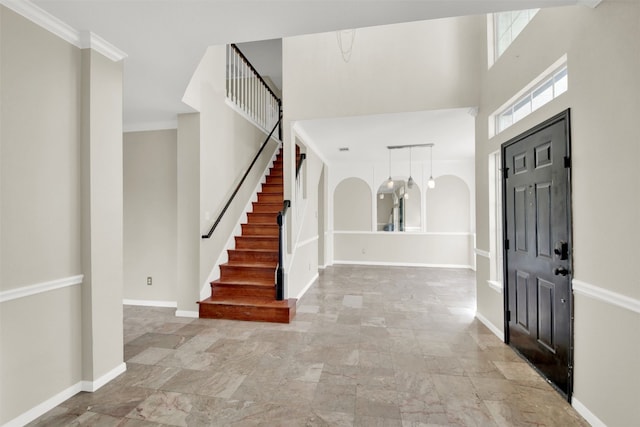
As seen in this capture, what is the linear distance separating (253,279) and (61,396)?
239 centimetres

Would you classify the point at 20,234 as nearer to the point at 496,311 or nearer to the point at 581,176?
the point at 581,176

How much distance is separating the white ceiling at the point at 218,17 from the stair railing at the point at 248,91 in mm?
2411

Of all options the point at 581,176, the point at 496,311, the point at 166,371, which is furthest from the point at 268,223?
the point at 581,176

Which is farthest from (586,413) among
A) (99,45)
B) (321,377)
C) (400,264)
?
(400,264)

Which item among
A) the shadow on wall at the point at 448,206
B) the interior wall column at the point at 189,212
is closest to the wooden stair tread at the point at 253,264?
the interior wall column at the point at 189,212

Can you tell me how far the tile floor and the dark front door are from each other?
0.79 ft

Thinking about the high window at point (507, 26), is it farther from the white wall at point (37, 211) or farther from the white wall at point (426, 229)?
the white wall at point (426, 229)

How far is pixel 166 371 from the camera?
2.64 meters

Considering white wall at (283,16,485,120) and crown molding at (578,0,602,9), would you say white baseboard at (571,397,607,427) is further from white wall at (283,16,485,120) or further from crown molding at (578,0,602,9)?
white wall at (283,16,485,120)

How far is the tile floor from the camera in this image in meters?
2.04

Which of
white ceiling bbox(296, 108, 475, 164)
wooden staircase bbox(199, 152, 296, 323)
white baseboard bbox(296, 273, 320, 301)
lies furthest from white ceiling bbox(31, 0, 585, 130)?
white baseboard bbox(296, 273, 320, 301)

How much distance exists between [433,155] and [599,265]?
5462 mm

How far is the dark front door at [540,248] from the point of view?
2242mm

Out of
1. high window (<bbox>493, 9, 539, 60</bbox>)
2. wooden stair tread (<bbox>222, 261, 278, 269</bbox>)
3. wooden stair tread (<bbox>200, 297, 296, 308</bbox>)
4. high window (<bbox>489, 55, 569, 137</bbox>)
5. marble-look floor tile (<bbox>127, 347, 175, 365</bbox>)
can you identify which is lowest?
marble-look floor tile (<bbox>127, 347, 175, 365</bbox>)
